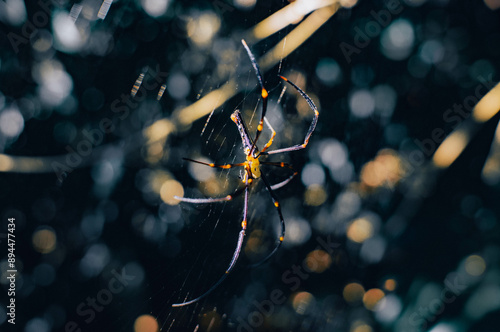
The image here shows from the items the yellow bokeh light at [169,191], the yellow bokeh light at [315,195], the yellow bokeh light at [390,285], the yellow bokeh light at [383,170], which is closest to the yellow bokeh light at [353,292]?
the yellow bokeh light at [390,285]

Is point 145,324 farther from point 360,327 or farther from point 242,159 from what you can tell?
point 360,327

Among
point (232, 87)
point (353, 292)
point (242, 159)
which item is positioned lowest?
point (353, 292)

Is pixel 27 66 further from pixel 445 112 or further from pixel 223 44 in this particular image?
pixel 445 112

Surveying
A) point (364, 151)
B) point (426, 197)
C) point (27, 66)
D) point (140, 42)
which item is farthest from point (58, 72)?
point (426, 197)

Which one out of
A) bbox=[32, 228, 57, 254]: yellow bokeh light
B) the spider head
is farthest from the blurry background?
the spider head

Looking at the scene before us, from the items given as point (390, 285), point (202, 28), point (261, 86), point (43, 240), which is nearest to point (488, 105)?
point (390, 285)

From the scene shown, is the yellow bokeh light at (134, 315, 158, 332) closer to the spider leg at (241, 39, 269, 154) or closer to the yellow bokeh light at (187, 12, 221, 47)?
the spider leg at (241, 39, 269, 154)
